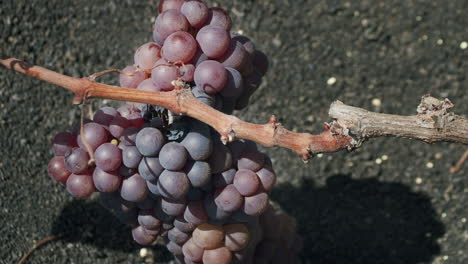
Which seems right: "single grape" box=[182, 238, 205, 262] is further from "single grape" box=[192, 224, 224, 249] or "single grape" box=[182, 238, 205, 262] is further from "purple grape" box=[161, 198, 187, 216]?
"purple grape" box=[161, 198, 187, 216]

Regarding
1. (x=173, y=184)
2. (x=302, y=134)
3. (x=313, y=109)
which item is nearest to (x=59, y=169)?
(x=173, y=184)

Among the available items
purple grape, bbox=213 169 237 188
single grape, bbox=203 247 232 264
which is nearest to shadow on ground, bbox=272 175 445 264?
single grape, bbox=203 247 232 264

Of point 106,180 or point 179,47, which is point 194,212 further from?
point 179,47

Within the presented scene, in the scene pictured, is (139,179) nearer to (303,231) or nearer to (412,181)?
(303,231)

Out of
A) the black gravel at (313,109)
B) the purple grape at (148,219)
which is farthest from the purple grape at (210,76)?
the black gravel at (313,109)

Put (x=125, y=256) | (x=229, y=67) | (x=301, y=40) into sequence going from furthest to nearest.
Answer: (x=301, y=40)
(x=125, y=256)
(x=229, y=67)

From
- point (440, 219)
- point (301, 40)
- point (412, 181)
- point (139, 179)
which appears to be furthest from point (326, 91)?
point (139, 179)

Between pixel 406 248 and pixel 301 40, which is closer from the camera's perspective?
pixel 406 248
